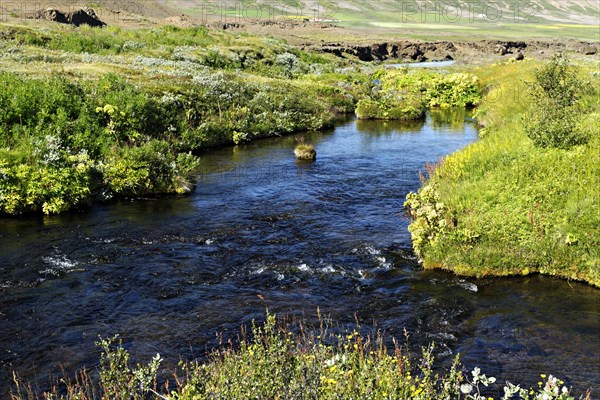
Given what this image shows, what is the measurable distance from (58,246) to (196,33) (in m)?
73.6

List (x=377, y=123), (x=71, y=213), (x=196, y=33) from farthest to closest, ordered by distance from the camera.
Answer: (x=196, y=33)
(x=377, y=123)
(x=71, y=213)

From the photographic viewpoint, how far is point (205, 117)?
3528cm

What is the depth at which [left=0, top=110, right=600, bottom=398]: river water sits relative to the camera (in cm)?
1133

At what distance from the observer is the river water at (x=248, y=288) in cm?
1133

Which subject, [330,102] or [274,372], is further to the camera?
[330,102]

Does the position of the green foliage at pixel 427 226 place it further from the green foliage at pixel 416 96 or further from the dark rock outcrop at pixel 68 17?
the dark rock outcrop at pixel 68 17

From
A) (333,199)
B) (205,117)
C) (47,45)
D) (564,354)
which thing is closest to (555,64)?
(333,199)

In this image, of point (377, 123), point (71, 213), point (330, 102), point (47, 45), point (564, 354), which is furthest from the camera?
point (47, 45)

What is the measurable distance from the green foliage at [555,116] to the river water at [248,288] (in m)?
5.85

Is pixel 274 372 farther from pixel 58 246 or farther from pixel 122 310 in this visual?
pixel 58 246

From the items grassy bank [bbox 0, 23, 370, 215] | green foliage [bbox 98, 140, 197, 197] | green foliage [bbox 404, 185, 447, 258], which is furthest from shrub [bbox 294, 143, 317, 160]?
green foliage [bbox 404, 185, 447, 258]

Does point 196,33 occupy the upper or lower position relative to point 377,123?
upper

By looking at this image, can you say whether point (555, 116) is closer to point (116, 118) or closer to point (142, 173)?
point (142, 173)

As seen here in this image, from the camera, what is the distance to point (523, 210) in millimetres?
15539
